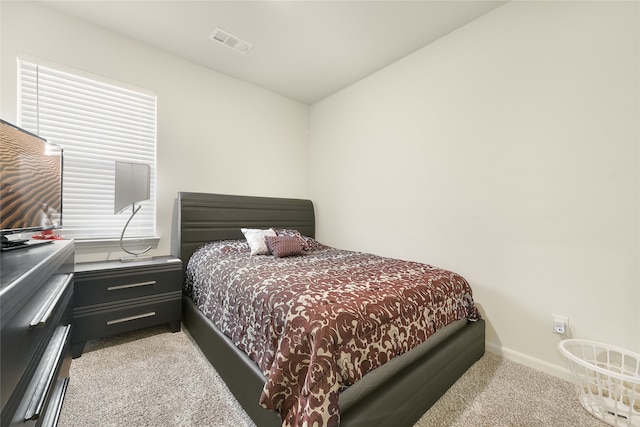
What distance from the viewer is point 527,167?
193 centimetres

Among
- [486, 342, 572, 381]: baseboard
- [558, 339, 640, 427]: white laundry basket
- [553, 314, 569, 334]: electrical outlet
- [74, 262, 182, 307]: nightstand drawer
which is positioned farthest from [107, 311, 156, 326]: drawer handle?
[553, 314, 569, 334]: electrical outlet

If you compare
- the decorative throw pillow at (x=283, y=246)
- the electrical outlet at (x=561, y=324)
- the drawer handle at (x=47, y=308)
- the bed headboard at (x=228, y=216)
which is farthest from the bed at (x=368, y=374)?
the drawer handle at (x=47, y=308)

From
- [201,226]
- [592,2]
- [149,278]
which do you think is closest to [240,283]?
[149,278]

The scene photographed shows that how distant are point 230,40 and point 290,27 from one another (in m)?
0.62

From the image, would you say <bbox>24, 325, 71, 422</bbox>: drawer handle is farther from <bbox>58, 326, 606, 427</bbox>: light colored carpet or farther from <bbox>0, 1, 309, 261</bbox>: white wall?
<bbox>0, 1, 309, 261</bbox>: white wall

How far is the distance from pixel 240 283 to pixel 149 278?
1074 millimetres

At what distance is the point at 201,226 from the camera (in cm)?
274

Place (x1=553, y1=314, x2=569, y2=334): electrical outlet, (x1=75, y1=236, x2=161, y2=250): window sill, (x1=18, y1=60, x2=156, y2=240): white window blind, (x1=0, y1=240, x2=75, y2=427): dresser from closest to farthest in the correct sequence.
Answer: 1. (x1=0, y1=240, x2=75, y2=427): dresser
2. (x1=553, y1=314, x2=569, y2=334): electrical outlet
3. (x1=18, y1=60, x2=156, y2=240): white window blind
4. (x1=75, y1=236, x2=161, y2=250): window sill

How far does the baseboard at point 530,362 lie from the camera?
177 centimetres

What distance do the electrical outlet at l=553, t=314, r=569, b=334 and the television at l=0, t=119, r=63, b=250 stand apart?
3.17m

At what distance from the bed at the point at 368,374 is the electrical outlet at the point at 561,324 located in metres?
0.44

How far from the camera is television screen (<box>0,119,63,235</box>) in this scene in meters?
1.19

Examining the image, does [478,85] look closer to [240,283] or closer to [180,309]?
[240,283]

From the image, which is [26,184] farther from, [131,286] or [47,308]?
[131,286]
